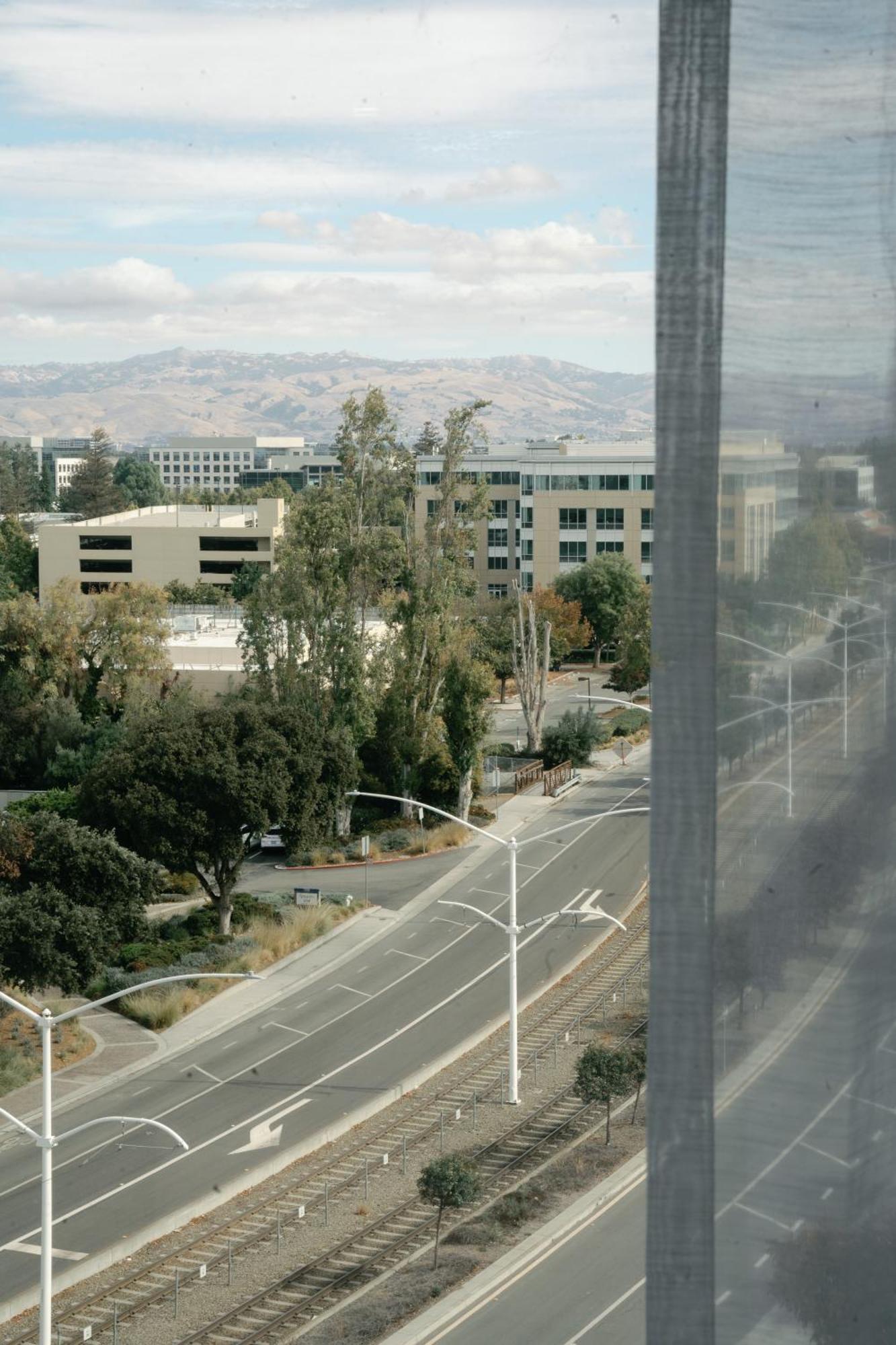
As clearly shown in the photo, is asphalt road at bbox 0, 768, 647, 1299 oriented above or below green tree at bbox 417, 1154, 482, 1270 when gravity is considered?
below

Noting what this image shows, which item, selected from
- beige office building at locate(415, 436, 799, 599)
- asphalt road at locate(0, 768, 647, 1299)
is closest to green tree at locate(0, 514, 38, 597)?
beige office building at locate(415, 436, 799, 599)

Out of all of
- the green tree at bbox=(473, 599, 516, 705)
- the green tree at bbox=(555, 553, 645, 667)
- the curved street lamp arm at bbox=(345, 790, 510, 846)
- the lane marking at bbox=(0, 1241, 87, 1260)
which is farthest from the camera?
the green tree at bbox=(555, 553, 645, 667)

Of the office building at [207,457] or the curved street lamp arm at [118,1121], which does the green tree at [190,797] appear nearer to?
the curved street lamp arm at [118,1121]

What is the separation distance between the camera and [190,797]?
23328 millimetres

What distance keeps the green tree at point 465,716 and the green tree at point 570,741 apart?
4866 mm

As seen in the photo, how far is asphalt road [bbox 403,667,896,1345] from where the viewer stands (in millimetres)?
1801

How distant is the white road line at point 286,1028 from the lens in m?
19.3

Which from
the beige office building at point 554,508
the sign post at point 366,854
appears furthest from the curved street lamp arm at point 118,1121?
the beige office building at point 554,508

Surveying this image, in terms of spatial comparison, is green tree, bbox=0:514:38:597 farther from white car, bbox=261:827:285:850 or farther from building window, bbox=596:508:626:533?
white car, bbox=261:827:285:850

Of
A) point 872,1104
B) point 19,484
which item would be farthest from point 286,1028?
point 19,484

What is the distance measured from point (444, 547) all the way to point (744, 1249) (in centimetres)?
2921

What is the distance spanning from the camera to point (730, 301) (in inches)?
69.0

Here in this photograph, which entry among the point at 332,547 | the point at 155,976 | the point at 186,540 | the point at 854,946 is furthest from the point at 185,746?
the point at 186,540

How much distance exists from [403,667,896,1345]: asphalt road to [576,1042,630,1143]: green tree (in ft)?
46.3
